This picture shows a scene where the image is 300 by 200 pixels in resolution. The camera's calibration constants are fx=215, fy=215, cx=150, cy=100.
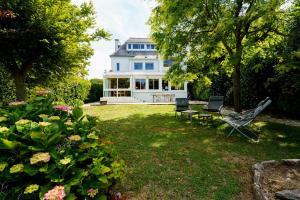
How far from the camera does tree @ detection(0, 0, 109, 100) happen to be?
22.4 ft

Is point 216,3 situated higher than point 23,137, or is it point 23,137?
point 216,3

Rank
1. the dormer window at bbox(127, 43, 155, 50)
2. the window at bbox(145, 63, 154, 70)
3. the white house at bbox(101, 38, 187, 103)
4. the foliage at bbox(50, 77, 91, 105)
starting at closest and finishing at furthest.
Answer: the foliage at bbox(50, 77, 91, 105) → the white house at bbox(101, 38, 187, 103) → the window at bbox(145, 63, 154, 70) → the dormer window at bbox(127, 43, 155, 50)

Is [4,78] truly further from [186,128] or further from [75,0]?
[186,128]

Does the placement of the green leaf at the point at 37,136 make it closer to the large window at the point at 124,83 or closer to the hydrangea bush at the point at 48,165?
the hydrangea bush at the point at 48,165

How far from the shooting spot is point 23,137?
90.9 inches

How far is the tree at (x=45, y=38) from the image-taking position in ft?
22.4

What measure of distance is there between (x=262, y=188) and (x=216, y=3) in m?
9.07

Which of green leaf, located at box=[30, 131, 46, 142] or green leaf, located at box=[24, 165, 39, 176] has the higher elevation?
green leaf, located at box=[30, 131, 46, 142]

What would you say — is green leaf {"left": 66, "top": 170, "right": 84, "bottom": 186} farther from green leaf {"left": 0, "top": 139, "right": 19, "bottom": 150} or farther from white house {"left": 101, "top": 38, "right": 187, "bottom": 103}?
white house {"left": 101, "top": 38, "right": 187, "bottom": 103}

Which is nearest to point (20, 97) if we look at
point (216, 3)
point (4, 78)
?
point (4, 78)

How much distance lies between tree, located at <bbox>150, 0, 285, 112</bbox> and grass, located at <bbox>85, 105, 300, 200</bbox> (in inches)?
135

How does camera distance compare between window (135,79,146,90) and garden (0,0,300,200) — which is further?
window (135,79,146,90)

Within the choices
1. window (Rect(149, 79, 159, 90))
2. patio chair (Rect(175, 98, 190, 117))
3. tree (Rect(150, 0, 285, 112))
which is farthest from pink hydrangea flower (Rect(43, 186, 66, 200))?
window (Rect(149, 79, 159, 90))

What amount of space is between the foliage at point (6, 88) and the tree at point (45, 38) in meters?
0.81
